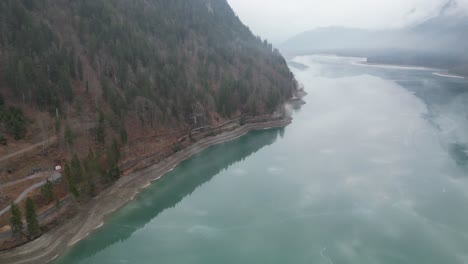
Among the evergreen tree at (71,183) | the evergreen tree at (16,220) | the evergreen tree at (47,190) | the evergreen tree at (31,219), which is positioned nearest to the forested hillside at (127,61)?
the evergreen tree at (71,183)

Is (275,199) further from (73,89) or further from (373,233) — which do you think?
(73,89)

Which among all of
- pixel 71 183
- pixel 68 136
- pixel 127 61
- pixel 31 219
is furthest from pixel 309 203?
pixel 127 61

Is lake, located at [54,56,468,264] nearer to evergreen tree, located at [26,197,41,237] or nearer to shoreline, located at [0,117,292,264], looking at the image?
shoreline, located at [0,117,292,264]

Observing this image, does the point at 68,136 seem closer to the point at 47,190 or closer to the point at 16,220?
the point at 47,190

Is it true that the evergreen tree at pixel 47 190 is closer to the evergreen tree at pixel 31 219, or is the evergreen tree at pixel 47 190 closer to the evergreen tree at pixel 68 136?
the evergreen tree at pixel 31 219

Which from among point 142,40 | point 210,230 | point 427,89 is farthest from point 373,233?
point 427,89
